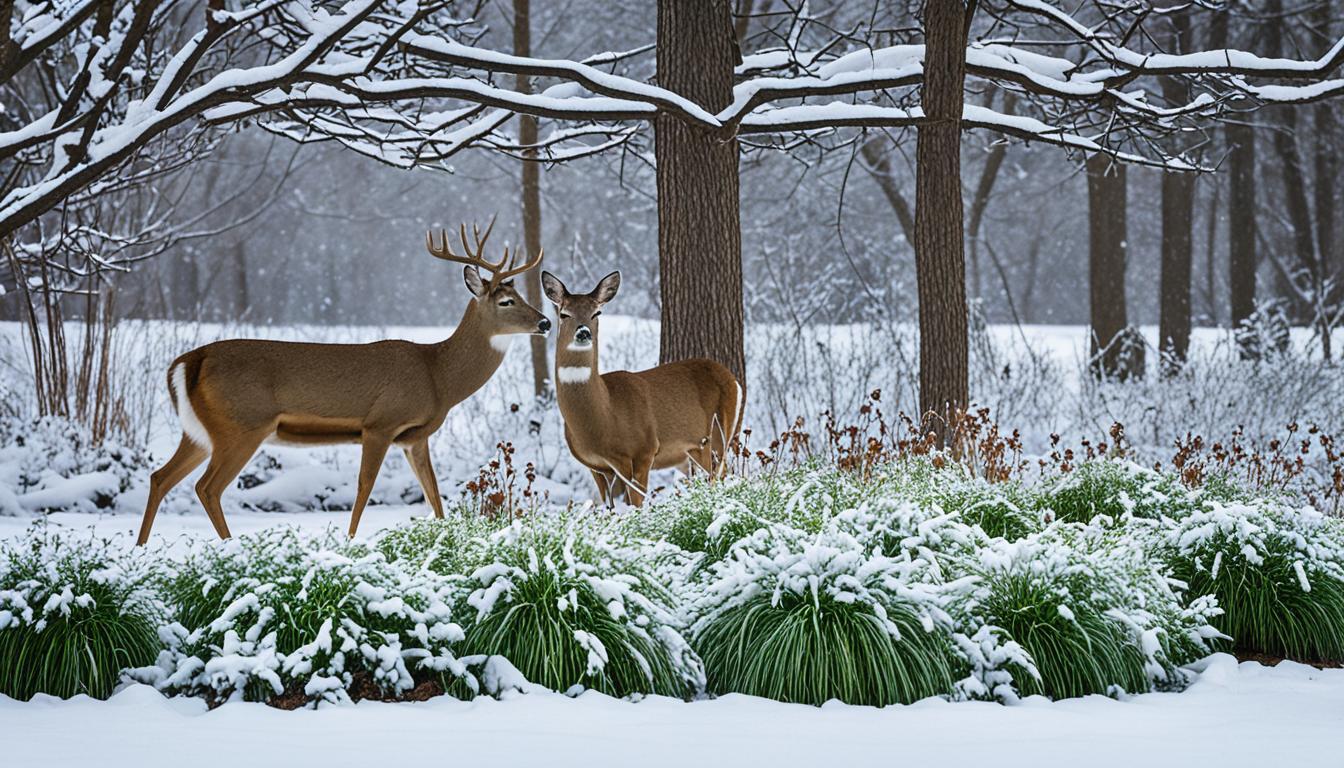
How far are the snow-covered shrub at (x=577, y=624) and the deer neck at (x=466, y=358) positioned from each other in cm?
279

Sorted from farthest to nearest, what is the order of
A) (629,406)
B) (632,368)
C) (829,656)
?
(632,368) → (629,406) → (829,656)

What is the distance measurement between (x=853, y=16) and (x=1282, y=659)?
1722 cm

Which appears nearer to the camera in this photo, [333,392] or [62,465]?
[333,392]

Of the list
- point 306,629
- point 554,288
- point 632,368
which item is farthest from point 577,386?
point 632,368

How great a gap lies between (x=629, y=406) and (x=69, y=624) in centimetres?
343

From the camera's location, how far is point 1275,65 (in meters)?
8.62

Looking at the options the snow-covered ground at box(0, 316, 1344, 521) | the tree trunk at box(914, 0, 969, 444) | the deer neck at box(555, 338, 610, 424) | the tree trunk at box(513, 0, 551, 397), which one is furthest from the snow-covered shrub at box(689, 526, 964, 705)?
the tree trunk at box(513, 0, 551, 397)

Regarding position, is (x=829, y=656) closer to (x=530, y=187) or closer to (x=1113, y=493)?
(x=1113, y=493)

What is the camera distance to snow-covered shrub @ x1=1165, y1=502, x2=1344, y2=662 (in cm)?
505

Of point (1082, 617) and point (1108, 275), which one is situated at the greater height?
point (1108, 275)

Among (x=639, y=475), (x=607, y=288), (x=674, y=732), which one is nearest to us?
(x=674, y=732)

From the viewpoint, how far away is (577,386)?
7082mm

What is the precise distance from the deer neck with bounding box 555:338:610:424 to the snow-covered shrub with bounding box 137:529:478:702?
8.04 feet

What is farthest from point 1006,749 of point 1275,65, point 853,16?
point 853,16
